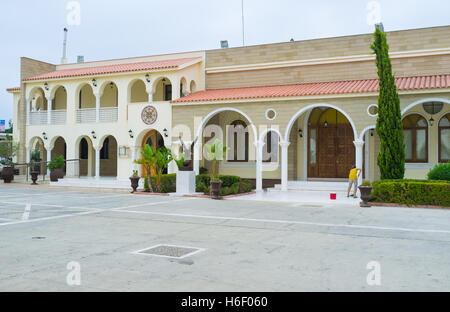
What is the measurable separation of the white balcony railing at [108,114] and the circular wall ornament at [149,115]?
2325 mm

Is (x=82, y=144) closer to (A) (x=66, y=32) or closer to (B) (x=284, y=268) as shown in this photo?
(A) (x=66, y=32)

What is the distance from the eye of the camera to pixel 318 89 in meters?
19.7

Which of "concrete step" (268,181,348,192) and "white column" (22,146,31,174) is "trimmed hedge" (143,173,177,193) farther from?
"white column" (22,146,31,174)

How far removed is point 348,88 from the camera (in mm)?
18828

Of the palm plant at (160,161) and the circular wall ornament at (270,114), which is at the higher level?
the circular wall ornament at (270,114)

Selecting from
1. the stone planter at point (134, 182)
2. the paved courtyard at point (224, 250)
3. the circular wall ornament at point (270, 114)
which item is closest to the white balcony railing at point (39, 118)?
the stone planter at point (134, 182)

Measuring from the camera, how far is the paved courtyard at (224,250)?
5238mm

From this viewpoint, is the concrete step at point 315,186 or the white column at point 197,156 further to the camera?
the white column at point 197,156

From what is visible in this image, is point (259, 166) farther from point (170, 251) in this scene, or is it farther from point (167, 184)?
point (170, 251)

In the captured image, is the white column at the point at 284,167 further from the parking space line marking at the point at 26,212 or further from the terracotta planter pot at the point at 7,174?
the terracotta planter pot at the point at 7,174

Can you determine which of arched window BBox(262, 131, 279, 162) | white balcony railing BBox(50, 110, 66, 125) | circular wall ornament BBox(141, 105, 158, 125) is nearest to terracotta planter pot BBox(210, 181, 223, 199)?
arched window BBox(262, 131, 279, 162)

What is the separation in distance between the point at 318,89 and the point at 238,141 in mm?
5272

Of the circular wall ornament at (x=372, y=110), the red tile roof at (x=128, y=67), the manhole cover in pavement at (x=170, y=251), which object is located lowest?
the manhole cover in pavement at (x=170, y=251)

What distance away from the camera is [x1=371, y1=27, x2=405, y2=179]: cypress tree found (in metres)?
15.5
